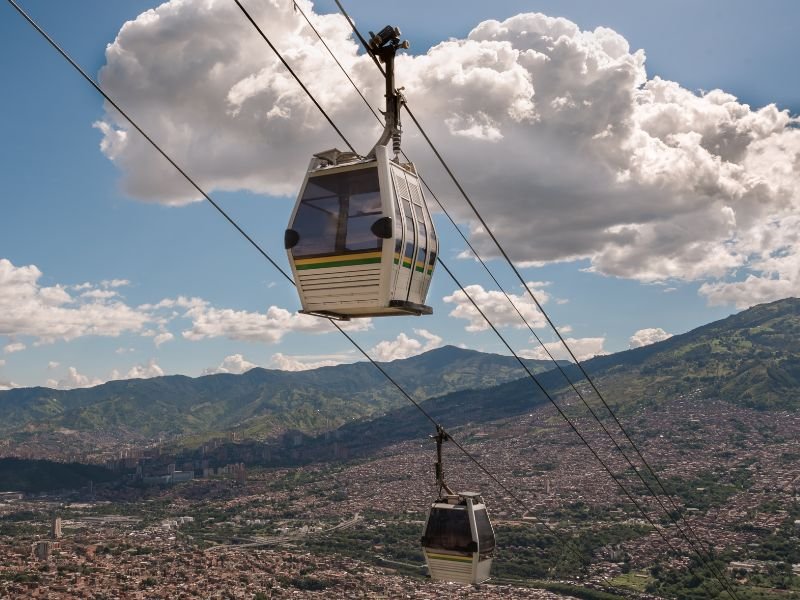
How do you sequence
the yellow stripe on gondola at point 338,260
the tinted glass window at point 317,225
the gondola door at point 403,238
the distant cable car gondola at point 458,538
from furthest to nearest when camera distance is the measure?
the distant cable car gondola at point 458,538 → the tinted glass window at point 317,225 → the gondola door at point 403,238 → the yellow stripe on gondola at point 338,260

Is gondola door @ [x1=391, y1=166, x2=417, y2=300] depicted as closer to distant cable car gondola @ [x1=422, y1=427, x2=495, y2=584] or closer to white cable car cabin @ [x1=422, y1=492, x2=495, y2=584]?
distant cable car gondola @ [x1=422, y1=427, x2=495, y2=584]

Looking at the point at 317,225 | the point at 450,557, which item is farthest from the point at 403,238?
the point at 450,557

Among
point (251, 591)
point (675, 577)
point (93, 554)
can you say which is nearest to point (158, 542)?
point (93, 554)

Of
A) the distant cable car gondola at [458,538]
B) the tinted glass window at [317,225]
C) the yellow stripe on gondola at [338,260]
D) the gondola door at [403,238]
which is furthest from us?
the distant cable car gondola at [458,538]

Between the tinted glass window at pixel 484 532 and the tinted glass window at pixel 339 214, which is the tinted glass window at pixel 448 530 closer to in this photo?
the tinted glass window at pixel 484 532

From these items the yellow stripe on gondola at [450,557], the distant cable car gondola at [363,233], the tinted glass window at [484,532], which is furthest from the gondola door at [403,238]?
the yellow stripe on gondola at [450,557]

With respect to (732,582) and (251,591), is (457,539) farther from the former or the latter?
(732,582)

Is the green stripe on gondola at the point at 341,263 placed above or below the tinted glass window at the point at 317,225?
below
